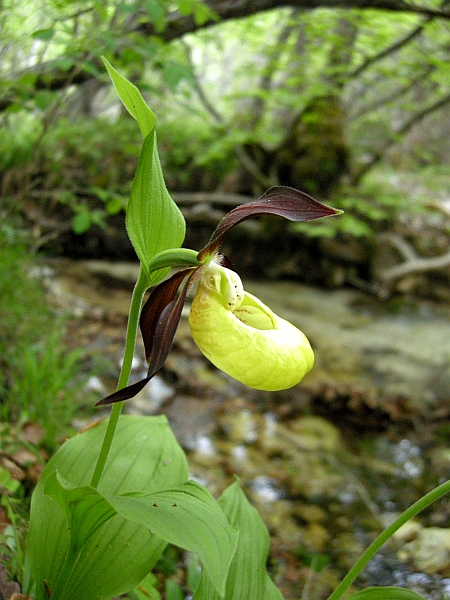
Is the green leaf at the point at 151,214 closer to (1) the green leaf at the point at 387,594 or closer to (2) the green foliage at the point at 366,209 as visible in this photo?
(1) the green leaf at the point at 387,594

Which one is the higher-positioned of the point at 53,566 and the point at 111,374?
the point at 53,566

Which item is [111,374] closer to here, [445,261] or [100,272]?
[100,272]

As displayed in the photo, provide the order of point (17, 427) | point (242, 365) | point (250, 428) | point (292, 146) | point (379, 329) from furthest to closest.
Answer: point (292, 146) → point (379, 329) → point (250, 428) → point (17, 427) → point (242, 365)

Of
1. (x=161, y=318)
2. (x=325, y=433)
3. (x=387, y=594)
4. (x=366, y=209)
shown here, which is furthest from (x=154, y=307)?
(x=366, y=209)

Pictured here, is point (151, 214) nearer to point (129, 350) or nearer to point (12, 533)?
point (129, 350)

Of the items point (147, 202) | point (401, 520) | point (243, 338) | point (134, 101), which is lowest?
point (401, 520)

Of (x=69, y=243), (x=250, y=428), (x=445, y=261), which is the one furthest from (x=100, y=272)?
(x=445, y=261)
